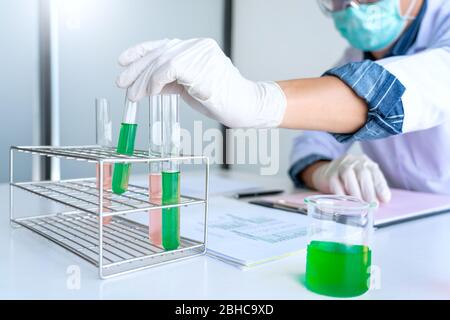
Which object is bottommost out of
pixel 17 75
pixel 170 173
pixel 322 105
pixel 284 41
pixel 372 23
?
pixel 170 173

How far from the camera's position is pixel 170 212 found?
0.68 m

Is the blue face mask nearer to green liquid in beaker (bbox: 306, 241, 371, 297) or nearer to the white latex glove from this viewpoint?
the white latex glove

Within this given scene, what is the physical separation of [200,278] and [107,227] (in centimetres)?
29

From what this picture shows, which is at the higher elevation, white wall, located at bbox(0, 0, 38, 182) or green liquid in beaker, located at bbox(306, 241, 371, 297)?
white wall, located at bbox(0, 0, 38, 182)

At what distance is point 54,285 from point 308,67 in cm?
216

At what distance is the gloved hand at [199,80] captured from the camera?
698 mm

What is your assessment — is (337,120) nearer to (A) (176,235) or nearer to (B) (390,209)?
(B) (390,209)

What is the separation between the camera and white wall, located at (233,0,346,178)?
2.42m

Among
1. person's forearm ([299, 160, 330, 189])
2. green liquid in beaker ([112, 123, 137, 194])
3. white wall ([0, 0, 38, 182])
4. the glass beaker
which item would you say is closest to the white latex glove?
person's forearm ([299, 160, 330, 189])

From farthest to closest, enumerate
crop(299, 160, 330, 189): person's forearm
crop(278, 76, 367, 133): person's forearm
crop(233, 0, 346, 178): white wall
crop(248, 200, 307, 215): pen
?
1. crop(233, 0, 346, 178): white wall
2. crop(299, 160, 330, 189): person's forearm
3. crop(248, 200, 307, 215): pen
4. crop(278, 76, 367, 133): person's forearm

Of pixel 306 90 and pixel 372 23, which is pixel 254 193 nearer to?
pixel 306 90

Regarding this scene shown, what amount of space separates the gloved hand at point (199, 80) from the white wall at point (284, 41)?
1.73 meters

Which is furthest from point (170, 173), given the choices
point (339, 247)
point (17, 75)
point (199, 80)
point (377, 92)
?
point (17, 75)

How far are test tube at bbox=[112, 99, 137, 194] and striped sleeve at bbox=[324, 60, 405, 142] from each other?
456 mm
